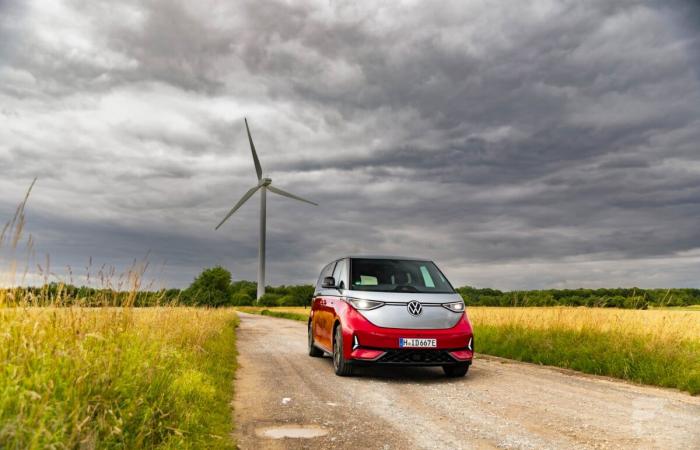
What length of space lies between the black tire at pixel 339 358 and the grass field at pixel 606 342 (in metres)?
4.95

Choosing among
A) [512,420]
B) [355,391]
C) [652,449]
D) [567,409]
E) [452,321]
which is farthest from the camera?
[452,321]

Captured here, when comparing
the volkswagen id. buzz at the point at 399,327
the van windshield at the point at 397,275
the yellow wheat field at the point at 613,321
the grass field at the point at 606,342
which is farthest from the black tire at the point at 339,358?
the yellow wheat field at the point at 613,321

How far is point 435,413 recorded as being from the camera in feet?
22.7

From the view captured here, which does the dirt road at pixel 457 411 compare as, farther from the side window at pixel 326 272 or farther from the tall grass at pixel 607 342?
the side window at pixel 326 272

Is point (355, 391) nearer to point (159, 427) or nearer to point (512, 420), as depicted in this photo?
point (512, 420)

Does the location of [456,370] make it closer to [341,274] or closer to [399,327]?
[399,327]

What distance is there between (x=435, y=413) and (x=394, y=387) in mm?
2036

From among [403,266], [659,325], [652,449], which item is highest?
[403,266]

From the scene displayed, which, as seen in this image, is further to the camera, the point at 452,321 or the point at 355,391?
the point at 452,321

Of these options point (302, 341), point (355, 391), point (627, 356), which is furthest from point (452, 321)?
point (302, 341)

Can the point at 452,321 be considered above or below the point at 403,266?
below

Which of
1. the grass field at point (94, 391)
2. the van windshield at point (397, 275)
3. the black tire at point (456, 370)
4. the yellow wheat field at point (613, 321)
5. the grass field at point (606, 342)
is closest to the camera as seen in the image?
the grass field at point (94, 391)

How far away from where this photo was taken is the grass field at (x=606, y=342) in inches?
395

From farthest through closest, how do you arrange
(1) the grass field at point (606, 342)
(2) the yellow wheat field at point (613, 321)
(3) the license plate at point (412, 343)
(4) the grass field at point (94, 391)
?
(2) the yellow wheat field at point (613, 321) → (1) the grass field at point (606, 342) → (3) the license plate at point (412, 343) → (4) the grass field at point (94, 391)
